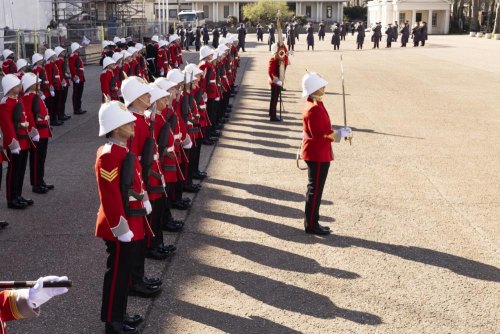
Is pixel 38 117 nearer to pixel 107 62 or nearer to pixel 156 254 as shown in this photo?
pixel 156 254

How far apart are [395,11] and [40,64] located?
6465cm

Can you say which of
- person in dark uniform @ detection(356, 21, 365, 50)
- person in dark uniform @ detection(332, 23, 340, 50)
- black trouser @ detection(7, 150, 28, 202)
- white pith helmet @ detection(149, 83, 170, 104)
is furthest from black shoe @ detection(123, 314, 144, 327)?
person in dark uniform @ detection(356, 21, 365, 50)

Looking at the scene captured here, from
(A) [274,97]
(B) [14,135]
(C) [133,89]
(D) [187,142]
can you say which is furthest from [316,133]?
(A) [274,97]

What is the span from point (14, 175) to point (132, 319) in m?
4.19

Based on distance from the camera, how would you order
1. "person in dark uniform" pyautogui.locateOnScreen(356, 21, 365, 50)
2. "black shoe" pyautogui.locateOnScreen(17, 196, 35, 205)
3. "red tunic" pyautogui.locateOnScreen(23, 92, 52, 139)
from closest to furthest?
"black shoe" pyautogui.locateOnScreen(17, 196, 35, 205) → "red tunic" pyautogui.locateOnScreen(23, 92, 52, 139) → "person in dark uniform" pyautogui.locateOnScreen(356, 21, 365, 50)

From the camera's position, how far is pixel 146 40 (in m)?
21.9

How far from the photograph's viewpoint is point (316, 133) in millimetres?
7289

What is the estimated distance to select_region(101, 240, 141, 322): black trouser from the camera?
201 inches

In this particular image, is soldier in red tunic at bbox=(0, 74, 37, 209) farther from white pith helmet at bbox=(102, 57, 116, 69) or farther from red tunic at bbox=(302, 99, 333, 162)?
white pith helmet at bbox=(102, 57, 116, 69)

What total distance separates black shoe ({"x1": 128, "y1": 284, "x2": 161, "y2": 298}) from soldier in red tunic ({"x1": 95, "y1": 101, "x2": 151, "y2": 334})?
54cm

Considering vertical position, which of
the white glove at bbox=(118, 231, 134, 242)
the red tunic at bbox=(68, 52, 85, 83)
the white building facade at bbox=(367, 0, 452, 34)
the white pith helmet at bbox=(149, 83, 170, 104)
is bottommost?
the white glove at bbox=(118, 231, 134, 242)

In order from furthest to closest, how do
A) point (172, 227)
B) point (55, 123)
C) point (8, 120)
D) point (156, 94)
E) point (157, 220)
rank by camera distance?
1. point (55, 123)
2. point (8, 120)
3. point (172, 227)
4. point (157, 220)
5. point (156, 94)

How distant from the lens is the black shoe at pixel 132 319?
5.27m

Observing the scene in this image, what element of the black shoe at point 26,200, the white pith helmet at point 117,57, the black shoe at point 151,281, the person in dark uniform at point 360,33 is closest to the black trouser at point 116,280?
the black shoe at point 151,281
